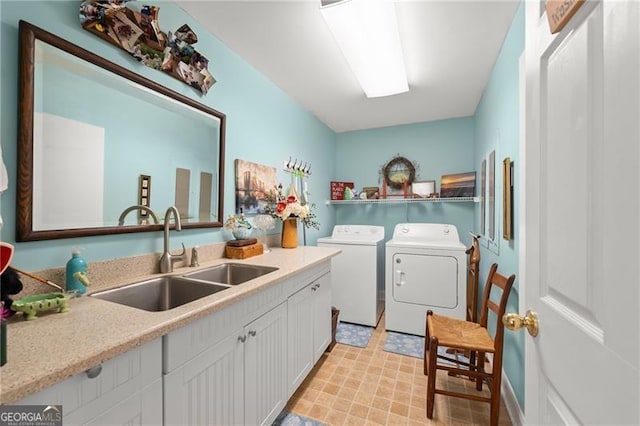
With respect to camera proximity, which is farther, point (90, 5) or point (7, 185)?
point (90, 5)

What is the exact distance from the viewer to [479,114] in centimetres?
292

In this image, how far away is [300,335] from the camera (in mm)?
1720

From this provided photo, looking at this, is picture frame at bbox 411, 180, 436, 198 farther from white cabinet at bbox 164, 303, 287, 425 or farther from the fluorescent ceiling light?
white cabinet at bbox 164, 303, 287, 425

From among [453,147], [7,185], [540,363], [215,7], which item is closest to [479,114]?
[453,147]

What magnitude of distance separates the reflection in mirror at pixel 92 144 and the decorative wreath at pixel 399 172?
2.68 metres

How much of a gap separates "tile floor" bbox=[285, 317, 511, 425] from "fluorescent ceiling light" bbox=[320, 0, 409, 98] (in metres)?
2.39

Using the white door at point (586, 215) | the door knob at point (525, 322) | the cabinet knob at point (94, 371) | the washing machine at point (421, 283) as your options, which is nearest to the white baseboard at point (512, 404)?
the washing machine at point (421, 283)

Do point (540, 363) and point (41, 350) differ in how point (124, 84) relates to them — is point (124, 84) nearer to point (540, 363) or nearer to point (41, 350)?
point (41, 350)

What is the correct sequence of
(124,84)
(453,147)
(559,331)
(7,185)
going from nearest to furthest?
(559,331)
(7,185)
(124,84)
(453,147)

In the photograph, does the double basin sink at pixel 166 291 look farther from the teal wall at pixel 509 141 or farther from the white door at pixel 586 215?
the teal wall at pixel 509 141

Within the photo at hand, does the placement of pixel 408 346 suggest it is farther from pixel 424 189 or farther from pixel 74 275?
pixel 74 275

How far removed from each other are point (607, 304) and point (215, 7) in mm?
2138

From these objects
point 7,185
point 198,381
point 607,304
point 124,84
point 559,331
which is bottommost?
point 198,381

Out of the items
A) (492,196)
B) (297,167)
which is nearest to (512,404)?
(492,196)
